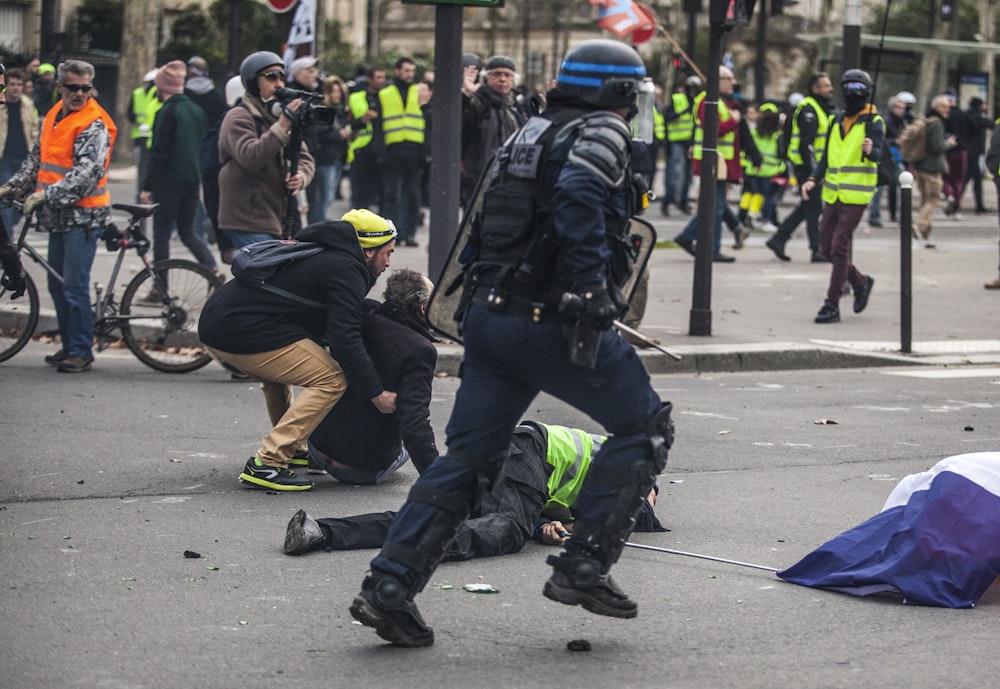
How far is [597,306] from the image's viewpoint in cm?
429

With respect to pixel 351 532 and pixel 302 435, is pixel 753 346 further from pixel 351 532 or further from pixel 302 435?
pixel 351 532

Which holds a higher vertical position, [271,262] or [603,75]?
[603,75]

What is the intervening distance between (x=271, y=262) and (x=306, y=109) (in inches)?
112

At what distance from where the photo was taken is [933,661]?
14.8 feet

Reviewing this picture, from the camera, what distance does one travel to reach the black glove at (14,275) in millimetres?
8922

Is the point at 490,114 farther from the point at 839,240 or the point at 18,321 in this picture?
the point at 18,321

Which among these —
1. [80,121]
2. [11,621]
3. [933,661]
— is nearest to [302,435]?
[11,621]

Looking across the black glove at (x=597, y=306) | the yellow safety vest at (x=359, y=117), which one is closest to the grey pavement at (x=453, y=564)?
the black glove at (x=597, y=306)

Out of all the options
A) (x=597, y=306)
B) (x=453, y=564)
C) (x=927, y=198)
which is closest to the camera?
(x=597, y=306)

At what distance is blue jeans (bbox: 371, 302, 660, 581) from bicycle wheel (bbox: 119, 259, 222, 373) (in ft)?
18.2

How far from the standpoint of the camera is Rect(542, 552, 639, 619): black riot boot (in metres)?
4.53

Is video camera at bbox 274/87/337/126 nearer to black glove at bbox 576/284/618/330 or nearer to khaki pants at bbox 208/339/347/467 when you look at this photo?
khaki pants at bbox 208/339/347/467

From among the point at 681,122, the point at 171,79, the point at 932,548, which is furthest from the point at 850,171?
the point at 681,122

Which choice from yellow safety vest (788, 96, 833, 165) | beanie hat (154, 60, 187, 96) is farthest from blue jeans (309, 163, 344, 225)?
yellow safety vest (788, 96, 833, 165)
